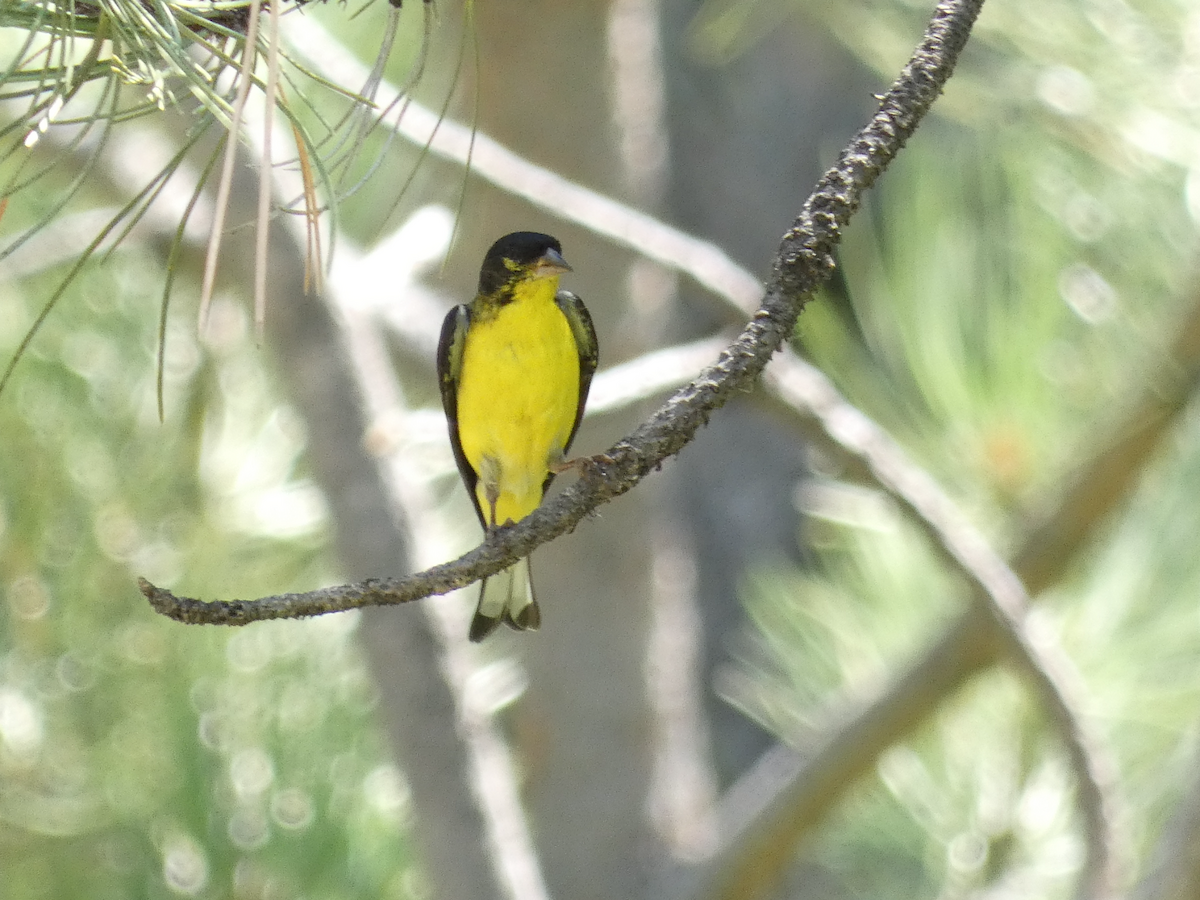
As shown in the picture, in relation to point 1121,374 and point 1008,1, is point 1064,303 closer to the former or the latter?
point 1121,374

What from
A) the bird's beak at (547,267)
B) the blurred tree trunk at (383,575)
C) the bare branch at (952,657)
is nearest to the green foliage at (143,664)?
the blurred tree trunk at (383,575)

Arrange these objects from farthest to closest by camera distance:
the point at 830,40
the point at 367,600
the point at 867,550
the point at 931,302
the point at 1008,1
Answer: the point at 830,40 → the point at 867,550 → the point at 931,302 → the point at 1008,1 → the point at 367,600

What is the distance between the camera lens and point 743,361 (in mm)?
1377

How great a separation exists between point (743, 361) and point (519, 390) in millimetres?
1332

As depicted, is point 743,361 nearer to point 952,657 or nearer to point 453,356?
point 453,356

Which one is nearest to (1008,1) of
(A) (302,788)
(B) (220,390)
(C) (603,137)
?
(C) (603,137)

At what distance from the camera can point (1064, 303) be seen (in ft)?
13.2

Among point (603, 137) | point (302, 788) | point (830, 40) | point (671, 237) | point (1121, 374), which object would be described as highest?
point (830, 40)

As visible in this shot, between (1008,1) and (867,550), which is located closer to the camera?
(1008,1)

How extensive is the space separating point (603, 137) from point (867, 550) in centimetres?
157

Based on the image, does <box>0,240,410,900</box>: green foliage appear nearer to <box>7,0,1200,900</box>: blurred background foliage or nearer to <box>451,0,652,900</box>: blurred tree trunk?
<box>7,0,1200,900</box>: blurred background foliage

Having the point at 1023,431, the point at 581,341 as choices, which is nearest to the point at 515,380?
the point at 581,341

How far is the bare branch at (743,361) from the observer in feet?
4.53

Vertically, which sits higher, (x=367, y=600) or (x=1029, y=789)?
(x=367, y=600)
